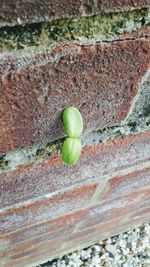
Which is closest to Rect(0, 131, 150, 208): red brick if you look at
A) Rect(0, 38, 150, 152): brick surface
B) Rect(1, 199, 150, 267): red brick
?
Rect(0, 38, 150, 152): brick surface

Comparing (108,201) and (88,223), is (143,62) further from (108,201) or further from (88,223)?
(88,223)

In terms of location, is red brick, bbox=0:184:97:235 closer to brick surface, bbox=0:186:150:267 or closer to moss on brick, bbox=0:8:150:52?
brick surface, bbox=0:186:150:267

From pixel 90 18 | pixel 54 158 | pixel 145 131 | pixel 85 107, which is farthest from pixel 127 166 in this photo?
pixel 90 18

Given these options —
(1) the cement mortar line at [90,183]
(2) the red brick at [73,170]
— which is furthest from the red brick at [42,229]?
(2) the red brick at [73,170]

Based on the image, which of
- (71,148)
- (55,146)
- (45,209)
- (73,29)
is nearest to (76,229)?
(45,209)

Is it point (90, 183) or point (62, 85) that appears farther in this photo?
Result: point (90, 183)

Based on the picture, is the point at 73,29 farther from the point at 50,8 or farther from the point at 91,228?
the point at 91,228

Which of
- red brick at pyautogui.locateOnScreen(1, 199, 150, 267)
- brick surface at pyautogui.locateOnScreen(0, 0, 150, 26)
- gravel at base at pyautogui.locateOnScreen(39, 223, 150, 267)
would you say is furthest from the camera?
gravel at base at pyautogui.locateOnScreen(39, 223, 150, 267)
